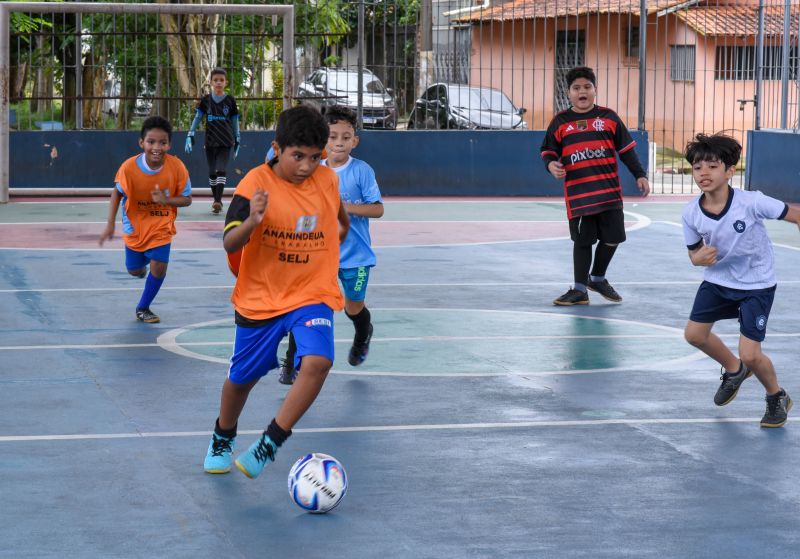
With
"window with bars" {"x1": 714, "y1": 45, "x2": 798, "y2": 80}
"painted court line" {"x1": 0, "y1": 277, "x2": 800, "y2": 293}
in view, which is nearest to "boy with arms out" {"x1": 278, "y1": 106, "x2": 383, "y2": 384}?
"painted court line" {"x1": 0, "y1": 277, "x2": 800, "y2": 293}

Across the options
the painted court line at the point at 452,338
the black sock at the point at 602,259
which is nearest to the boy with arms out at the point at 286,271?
the painted court line at the point at 452,338

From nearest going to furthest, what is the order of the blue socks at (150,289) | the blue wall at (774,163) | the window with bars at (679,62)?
1. the blue socks at (150,289)
2. the blue wall at (774,163)
3. the window with bars at (679,62)

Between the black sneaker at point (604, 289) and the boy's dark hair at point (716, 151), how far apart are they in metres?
4.63

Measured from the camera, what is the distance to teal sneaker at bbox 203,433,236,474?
20.0 ft

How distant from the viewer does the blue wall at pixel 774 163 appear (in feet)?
71.7

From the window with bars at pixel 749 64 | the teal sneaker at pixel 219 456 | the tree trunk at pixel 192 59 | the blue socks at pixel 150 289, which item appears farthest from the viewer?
the window with bars at pixel 749 64

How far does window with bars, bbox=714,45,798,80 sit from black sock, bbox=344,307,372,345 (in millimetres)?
15812

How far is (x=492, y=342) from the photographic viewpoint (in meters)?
9.76

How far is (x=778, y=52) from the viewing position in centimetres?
2353

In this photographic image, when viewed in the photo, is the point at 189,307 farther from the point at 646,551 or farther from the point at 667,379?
the point at 646,551

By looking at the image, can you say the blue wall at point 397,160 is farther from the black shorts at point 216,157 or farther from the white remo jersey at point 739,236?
the white remo jersey at point 739,236

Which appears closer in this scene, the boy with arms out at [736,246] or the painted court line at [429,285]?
the boy with arms out at [736,246]

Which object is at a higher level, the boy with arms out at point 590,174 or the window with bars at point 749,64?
the window with bars at point 749,64

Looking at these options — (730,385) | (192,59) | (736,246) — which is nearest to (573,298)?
(730,385)
